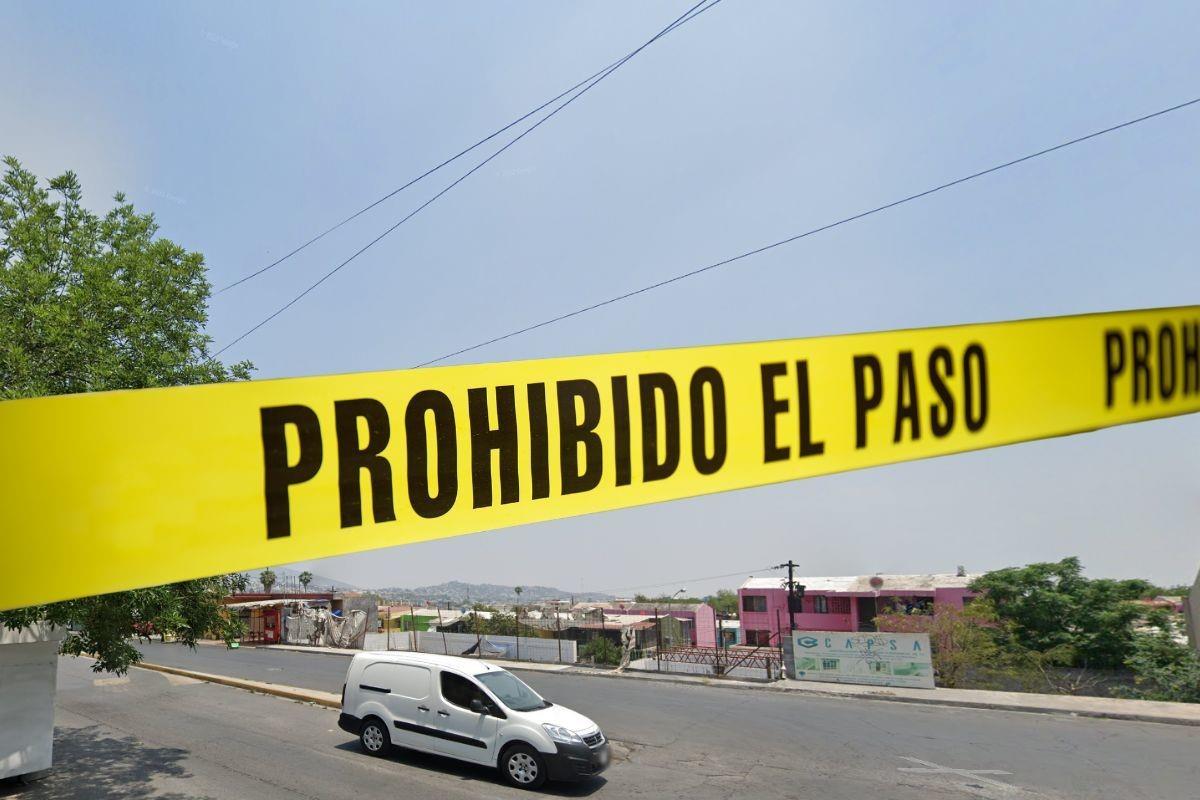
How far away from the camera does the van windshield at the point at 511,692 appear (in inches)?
435

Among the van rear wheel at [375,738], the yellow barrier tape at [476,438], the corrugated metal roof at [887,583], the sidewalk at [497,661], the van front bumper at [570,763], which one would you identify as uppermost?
the yellow barrier tape at [476,438]

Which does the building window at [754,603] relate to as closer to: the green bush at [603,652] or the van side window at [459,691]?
the green bush at [603,652]

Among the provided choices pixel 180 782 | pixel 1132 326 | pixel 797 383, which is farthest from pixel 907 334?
pixel 180 782

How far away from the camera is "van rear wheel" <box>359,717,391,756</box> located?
476 inches

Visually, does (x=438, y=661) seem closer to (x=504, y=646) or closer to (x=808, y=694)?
(x=808, y=694)

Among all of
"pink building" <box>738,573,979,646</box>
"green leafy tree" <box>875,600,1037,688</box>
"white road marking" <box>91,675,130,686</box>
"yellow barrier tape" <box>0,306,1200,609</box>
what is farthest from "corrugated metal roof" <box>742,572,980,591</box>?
"yellow barrier tape" <box>0,306,1200,609</box>

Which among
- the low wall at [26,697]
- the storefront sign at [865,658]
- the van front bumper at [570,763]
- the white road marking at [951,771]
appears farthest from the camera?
the storefront sign at [865,658]

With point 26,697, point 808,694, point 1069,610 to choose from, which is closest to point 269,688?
point 26,697

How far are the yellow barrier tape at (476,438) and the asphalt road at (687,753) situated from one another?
9.67m

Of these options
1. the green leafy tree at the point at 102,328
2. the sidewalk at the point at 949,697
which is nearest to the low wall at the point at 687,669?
the sidewalk at the point at 949,697

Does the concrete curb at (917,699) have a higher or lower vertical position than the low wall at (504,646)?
Answer: higher

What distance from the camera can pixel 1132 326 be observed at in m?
2.59

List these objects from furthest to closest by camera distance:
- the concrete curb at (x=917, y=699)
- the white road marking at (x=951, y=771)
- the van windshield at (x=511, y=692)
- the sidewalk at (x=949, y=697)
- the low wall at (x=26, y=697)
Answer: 1. the sidewalk at (x=949, y=697)
2. the concrete curb at (x=917, y=699)
3. the van windshield at (x=511, y=692)
4. the white road marking at (x=951, y=771)
5. the low wall at (x=26, y=697)

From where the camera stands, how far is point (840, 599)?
5144 cm
